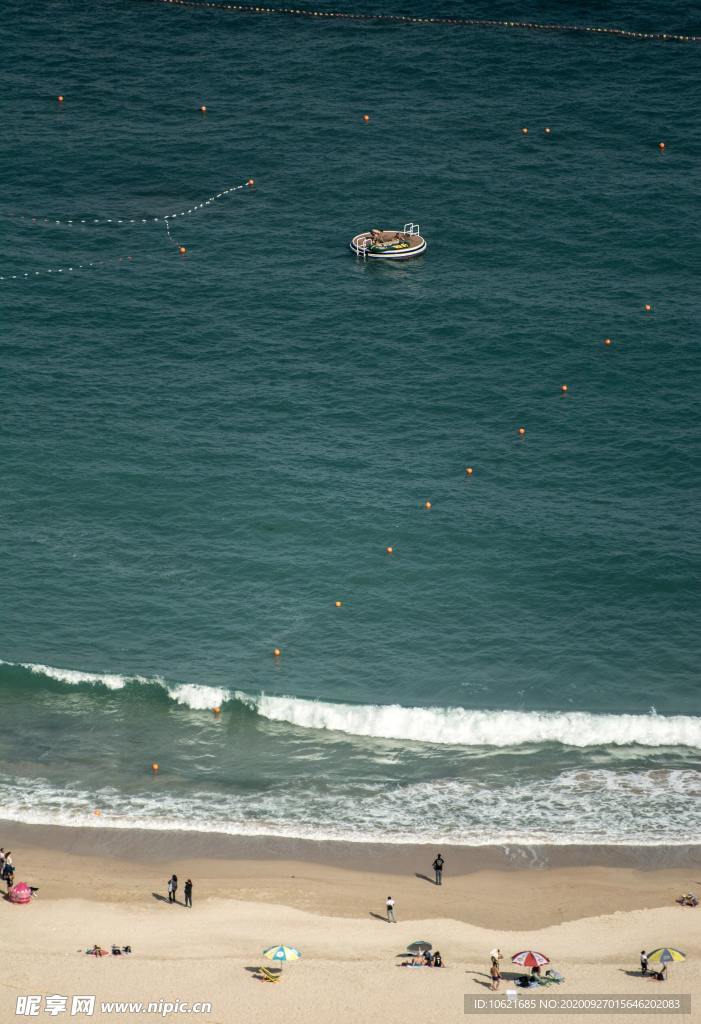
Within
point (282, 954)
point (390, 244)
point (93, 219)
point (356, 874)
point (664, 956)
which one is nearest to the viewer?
point (664, 956)

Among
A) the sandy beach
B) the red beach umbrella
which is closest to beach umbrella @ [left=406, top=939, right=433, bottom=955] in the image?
the sandy beach

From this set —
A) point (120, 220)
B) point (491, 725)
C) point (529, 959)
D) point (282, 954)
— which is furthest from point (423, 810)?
point (120, 220)

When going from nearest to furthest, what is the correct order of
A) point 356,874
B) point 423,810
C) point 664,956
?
point 664,956 → point 356,874 → point 423,810

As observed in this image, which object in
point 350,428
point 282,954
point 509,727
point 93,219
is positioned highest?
point 93,219

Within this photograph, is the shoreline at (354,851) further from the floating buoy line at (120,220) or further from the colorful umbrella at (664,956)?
the floating buoy line at (120,220)

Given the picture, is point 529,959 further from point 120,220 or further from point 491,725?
point 120,220

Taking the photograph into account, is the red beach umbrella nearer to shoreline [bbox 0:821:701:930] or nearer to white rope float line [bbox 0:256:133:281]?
shoreline [bbox 0:821:701:930]
